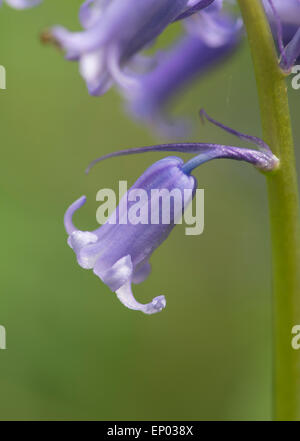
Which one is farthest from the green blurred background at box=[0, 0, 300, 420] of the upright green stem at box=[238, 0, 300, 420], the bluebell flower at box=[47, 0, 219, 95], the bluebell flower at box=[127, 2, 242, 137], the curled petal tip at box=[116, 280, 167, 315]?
the curled petal tip at box=[116, 280, 167, 315]

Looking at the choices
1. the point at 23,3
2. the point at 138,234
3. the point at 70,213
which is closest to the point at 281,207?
the point at 138,234

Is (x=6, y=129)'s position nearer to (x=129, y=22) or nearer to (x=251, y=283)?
(x=251, y=283)

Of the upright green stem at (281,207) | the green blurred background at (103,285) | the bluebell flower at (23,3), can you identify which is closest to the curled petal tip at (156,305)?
the upright green stem at (281,207)

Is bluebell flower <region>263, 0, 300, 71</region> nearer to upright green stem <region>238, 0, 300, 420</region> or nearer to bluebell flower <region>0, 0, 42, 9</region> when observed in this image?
upright green stem <region>238, 0, 300, 420</region>

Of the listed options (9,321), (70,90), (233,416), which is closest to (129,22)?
(9,321)

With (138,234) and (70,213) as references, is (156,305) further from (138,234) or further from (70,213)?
(70,213)
